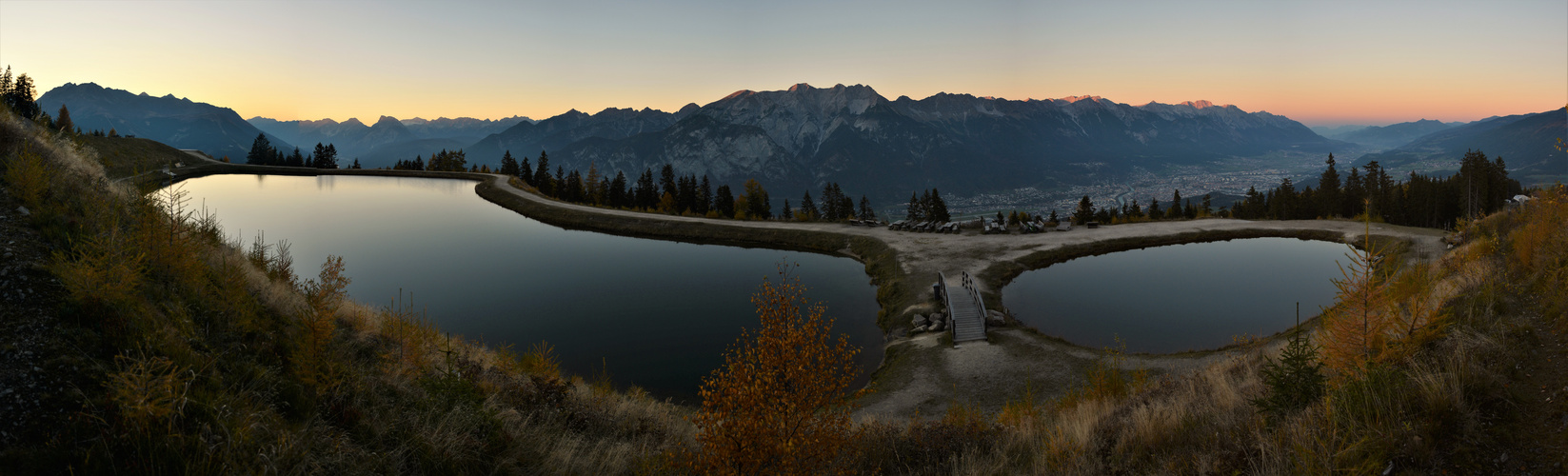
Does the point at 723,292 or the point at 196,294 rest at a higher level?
the point at 196,294

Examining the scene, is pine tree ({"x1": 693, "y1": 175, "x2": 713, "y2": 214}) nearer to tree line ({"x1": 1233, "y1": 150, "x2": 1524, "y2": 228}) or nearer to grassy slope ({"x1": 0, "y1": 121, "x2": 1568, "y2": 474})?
grassy slope ({"x1": 0, "y1": 121, "x2": 1568, "y2": 474})

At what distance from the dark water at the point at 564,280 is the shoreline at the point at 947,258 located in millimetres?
1922

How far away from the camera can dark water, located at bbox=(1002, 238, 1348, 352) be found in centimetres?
2244

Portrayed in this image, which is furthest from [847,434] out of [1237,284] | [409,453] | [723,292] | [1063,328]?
[1237,284]

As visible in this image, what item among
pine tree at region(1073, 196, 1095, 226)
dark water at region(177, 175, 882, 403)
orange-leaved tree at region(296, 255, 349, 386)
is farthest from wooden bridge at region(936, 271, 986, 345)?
pine tree at region(1073, 196, 1095, 226)

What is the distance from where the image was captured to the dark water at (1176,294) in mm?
22438

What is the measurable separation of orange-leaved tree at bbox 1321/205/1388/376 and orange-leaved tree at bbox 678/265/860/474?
666 cm

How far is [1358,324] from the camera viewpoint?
7660mm

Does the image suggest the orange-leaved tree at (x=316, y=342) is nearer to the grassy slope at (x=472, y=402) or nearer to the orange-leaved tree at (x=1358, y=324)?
the grassy slope at (x=472, y=402)

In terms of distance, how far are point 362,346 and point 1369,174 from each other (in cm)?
10912

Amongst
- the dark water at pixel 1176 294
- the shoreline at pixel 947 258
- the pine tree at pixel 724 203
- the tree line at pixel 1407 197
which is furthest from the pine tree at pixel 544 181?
the tree line at pixel 1407 197

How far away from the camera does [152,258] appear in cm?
889

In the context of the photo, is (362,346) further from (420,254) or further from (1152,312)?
(1152,312)

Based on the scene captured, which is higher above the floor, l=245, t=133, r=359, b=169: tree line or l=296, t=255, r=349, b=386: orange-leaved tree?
l=245, t=133, r=359, b=169: tree line
